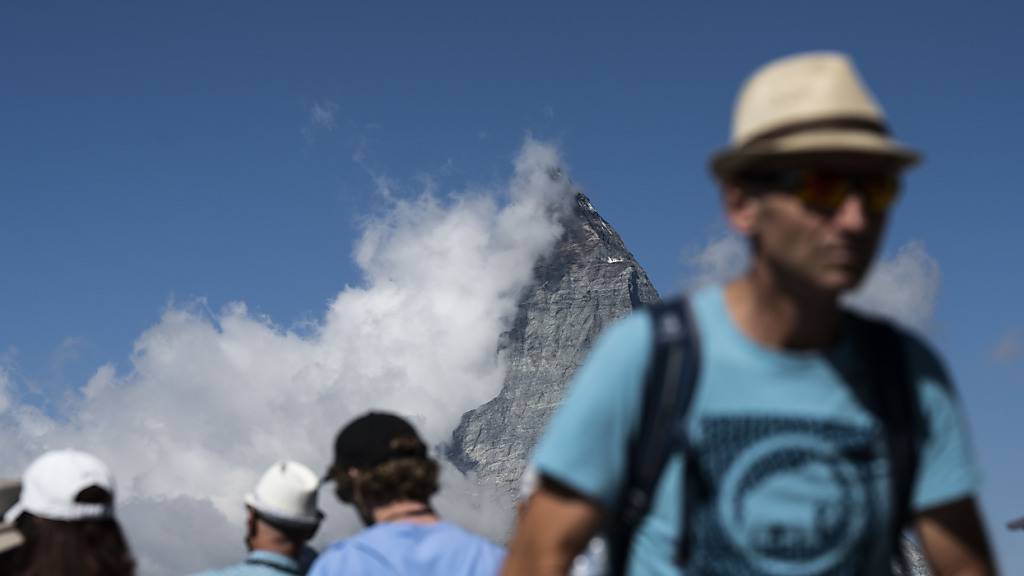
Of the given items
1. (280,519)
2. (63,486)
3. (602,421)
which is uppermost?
(280,519)

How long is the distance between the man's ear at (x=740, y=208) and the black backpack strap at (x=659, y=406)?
0.84 feet

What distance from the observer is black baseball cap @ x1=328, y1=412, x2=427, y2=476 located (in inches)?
229

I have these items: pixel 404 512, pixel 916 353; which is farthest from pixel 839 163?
pixel 404 512

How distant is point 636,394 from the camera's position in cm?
285

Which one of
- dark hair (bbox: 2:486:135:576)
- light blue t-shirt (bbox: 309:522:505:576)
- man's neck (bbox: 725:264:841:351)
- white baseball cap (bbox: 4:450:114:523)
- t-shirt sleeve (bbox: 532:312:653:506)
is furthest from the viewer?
light blue t-shirt (bbox: 309:522:505:576)

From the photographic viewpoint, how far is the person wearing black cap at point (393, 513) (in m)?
5.63

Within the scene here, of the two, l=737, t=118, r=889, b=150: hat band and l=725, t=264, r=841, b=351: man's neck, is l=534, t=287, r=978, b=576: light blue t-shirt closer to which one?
l=725, t=264, r=841, b=351: man's neck

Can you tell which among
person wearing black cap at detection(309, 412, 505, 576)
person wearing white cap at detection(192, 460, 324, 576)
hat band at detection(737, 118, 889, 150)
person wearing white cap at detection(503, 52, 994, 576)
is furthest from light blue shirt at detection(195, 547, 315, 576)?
hat band at detection(737, 118, 889, 150)

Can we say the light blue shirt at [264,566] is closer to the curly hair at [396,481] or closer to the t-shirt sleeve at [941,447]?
the curly hair at [396,481]

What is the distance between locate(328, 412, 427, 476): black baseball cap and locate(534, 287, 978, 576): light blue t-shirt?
9.55 feet

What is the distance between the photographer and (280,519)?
22.6ft

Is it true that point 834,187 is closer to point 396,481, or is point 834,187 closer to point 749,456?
point 749,456

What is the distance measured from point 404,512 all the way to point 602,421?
3175 mm

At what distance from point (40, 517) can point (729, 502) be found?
3.13 metres
